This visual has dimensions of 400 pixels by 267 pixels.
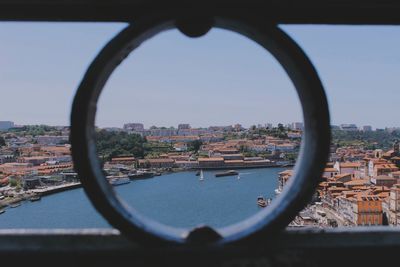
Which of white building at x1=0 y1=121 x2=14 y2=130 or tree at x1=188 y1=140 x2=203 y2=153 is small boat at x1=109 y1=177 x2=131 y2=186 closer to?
tree at x1=188 y1=140 x2=203 y2=153

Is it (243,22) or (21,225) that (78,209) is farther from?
(243,22)

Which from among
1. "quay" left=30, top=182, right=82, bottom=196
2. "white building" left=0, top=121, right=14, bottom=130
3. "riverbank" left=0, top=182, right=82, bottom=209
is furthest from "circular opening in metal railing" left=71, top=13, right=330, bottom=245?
"white building" left=0, top=121, right=14, bottom=130

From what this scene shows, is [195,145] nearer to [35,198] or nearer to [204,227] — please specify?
[35,198]

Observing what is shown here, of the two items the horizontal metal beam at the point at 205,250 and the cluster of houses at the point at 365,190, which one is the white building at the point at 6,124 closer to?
the cluster of houses at the point at 365,190

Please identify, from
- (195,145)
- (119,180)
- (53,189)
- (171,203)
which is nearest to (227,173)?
(119,180)

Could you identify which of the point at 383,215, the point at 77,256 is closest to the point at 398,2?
the point at 77,256

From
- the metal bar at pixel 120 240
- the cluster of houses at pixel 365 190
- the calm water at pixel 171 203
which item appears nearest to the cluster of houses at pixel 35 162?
the calm water at pixel 171 203
